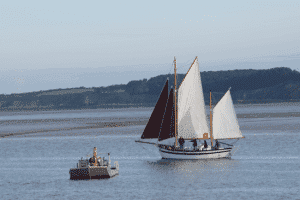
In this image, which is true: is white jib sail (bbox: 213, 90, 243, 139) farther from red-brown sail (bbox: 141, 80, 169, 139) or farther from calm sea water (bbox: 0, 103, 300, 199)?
red-brown sail (bbox: 141, 80, 169, 139)

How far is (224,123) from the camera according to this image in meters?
53.8

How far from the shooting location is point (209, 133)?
5344 centimetres

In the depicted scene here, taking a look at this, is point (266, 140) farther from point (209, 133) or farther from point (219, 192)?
point (219, 192)

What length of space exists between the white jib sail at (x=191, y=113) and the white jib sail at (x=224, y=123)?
125cm

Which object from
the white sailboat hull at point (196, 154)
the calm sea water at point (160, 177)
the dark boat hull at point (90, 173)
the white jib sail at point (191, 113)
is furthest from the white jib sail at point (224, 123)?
the dark boat hull at point (90, 173)

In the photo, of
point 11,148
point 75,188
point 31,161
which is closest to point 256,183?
point 75,188

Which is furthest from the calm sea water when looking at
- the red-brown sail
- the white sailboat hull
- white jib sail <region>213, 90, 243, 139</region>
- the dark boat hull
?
the red-brown sail

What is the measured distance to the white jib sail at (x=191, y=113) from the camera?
52.8m

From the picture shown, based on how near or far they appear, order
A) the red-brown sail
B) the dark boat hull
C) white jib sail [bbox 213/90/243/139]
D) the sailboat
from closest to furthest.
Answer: the dark boat hull
the red-brown sail
the sailboat
white jib sail [bbox 213/90/243/139]

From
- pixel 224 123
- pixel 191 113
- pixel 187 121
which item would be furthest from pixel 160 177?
pixel 224 123

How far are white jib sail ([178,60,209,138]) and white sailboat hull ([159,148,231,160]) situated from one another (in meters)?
2.28

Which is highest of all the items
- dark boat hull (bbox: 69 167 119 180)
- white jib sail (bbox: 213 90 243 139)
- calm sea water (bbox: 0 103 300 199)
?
white jib sail (bbox: 213 90 243 139)

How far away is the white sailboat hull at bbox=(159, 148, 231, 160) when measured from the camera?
5100 cm

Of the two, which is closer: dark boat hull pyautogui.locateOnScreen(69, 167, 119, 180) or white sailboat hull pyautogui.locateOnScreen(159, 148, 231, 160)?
dark boat hull pyautogui.locateOnScreen(69, 167, 119, 180)
